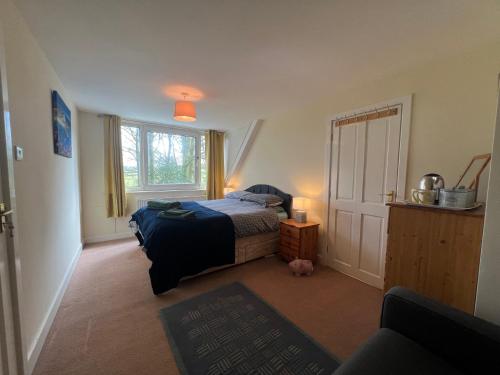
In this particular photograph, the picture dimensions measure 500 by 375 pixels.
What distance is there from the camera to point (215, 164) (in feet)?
16.5

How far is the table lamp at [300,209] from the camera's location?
9.96 feet

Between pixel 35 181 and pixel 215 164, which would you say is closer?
pixel 35 181

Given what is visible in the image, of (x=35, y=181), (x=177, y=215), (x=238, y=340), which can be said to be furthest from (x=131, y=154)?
(x=238, y=340)

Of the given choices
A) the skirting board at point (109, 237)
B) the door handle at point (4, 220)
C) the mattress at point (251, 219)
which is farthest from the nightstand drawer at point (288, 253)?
the skirting board at point (109, 237)

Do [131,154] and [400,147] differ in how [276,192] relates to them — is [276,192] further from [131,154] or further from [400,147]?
[131,154]

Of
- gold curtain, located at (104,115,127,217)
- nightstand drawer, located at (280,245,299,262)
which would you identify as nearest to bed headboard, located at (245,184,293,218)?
nightstand drawer, located at (280,245,299,262)

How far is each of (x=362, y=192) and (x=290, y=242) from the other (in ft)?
3.77

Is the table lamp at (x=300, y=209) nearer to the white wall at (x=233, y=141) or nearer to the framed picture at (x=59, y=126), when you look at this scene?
the white wall at (x=233, y=141)

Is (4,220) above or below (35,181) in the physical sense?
below

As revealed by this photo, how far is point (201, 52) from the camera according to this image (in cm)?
181

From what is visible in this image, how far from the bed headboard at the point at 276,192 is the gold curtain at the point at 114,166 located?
2484 mm

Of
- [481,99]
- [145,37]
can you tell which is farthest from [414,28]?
[145,37]

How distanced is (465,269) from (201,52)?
2.60 metres

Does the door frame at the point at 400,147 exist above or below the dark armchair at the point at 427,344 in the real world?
above
